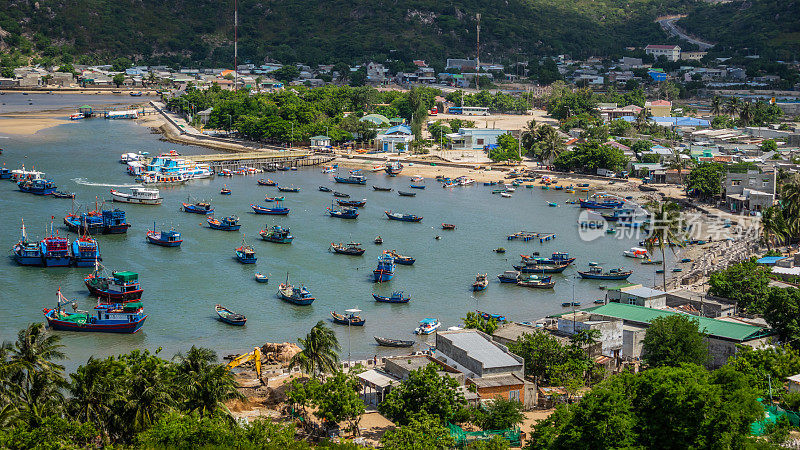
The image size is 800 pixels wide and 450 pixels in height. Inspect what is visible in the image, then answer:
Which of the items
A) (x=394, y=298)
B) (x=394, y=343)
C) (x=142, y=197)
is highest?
(x=142, y=197)

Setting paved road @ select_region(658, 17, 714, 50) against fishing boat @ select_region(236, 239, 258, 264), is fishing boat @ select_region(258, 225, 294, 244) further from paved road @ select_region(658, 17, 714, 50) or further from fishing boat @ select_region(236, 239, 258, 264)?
paved road @ select_region(658, 17, 714, 50)

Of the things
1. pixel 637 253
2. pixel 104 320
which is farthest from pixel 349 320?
pixel 637 253

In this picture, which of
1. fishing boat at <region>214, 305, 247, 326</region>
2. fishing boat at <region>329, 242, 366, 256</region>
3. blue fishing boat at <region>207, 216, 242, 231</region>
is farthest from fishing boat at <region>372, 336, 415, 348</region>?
blue fishing boat at <region>207, 216, 242, 231</region>

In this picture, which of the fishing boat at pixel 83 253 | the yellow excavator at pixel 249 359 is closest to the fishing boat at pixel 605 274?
the yellow excavator at pixel 249 359

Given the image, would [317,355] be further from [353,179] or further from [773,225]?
[353,179]

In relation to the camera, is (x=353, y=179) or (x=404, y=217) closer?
(x=404, y=217)
